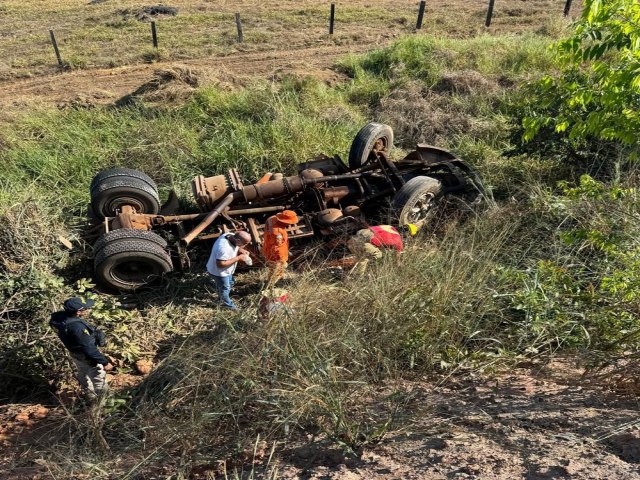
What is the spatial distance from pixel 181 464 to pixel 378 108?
925 centimetres

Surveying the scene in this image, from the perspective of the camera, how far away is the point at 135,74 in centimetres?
1371

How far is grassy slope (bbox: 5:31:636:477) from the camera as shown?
10.8 feet

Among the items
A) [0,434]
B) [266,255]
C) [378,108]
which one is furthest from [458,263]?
[378,108]

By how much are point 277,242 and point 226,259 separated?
0.59 meters

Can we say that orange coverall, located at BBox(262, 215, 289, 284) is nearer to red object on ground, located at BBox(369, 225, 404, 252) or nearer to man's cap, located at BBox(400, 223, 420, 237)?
red object on ground, located at BBox(369, 225, 404, 252)

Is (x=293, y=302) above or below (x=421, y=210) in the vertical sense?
above

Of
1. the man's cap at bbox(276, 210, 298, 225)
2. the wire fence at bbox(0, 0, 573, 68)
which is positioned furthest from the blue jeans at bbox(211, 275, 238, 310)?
the wire fence at bbox(0, 0, 573, 68)

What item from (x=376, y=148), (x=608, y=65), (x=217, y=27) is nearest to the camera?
(x=608, y=65)

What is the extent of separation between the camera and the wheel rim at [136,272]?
578cm

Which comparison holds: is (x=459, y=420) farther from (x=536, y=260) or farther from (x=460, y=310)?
(x=536, y=260)

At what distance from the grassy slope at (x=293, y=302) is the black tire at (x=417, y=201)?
0.42 m

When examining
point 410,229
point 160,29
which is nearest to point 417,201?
point 410,229

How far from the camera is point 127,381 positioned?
4.78m

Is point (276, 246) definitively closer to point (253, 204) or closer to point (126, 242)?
point (253, 204)
